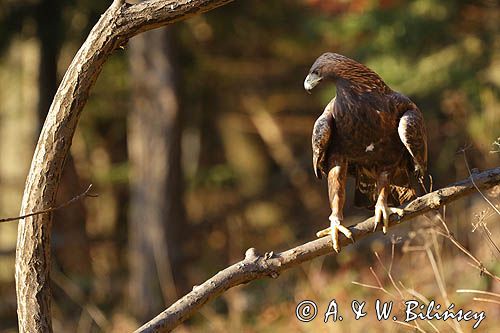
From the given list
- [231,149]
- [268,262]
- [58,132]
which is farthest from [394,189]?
[231,149]

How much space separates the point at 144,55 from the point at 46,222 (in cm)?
558

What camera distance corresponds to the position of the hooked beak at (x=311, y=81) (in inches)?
127

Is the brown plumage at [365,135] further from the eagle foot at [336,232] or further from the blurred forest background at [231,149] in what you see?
the blurred forest background at [231,149]

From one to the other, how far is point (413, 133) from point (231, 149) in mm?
9782

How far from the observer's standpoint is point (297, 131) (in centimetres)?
1288

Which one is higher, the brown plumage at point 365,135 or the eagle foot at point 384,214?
the brown plumage at point 365,135

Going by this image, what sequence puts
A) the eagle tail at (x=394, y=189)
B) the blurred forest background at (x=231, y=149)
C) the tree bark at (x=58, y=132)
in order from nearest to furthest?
the tree bark at (x=58, y=132), the eagle tail at (x=394, y=189), the blurred forest background at (x=231, y=149)

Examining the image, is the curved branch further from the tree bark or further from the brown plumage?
the tree bark

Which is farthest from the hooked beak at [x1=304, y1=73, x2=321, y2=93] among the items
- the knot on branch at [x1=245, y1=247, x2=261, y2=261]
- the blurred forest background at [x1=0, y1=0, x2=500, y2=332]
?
the blurred forest background at [x1=0, y1=0, x2=500, y2=332]

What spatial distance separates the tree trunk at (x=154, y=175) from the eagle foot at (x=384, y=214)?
5.03m

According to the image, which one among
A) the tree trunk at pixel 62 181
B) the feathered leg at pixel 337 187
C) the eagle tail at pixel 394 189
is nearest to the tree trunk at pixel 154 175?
the tree trunk at pixel 62 181

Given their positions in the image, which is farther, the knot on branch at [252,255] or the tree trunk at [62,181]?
the tree trunk at [62,181]

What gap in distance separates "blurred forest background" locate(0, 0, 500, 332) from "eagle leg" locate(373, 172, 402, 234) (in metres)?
1.39

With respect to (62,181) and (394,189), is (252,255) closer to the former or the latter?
(394,189)
